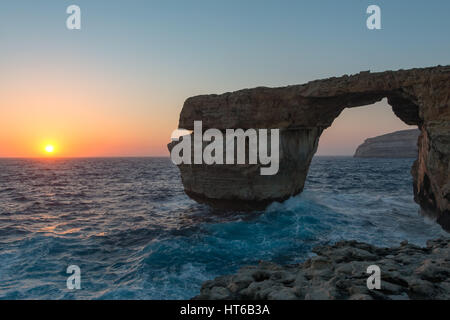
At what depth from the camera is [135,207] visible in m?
21.0

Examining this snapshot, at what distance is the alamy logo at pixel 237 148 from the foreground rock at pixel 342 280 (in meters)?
8.69

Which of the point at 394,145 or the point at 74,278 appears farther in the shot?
the point at 394,145

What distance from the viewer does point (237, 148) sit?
17.6 meters

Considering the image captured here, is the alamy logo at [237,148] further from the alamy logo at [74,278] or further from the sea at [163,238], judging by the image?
the alamy logo at [74,278]

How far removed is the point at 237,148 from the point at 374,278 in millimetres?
11948

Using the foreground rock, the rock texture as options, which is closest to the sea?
the rock texture

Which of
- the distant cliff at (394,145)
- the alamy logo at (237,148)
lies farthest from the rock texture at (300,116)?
the distant cliff at (394,145)

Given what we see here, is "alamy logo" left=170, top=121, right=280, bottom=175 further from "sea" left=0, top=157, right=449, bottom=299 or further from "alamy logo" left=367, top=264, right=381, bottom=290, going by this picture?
"alamy logo" left=367, top=264, right=381, bottom=290

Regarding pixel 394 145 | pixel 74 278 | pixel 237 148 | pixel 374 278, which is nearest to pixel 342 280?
pixel 374 278

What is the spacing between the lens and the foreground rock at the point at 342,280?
5894mm

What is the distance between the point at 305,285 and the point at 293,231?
7.35 m

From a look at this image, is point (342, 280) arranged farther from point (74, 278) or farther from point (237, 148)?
point (237, 148)

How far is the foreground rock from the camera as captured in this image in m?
5.89
